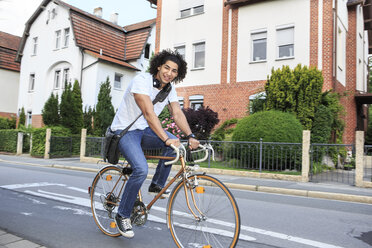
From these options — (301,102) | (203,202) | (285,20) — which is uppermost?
(285,20)

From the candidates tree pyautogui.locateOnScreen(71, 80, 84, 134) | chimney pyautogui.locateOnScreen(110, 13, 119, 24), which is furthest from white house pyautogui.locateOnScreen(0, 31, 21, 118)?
tree pyautogui.locateOnScreen(71, 80, 84, 134)

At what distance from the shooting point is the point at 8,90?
32.7 meters

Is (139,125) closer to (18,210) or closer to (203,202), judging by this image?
(203,202)

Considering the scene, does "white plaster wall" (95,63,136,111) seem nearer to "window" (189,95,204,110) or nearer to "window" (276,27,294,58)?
"window" (189,95,204,110)

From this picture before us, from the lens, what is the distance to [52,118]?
19.6m

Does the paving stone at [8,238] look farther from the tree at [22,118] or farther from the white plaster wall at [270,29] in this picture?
the tree at [22,118]

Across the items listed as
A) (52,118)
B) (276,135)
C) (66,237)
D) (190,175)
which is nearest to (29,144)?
(52,118)

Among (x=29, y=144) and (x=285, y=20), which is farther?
(x=29, y=144)

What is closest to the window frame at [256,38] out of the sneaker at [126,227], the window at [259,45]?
the window at [259,45]

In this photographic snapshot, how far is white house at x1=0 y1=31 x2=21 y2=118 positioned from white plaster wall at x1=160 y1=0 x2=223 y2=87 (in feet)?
67.2

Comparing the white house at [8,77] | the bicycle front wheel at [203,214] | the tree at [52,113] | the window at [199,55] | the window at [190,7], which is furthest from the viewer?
the white house at [8,77]

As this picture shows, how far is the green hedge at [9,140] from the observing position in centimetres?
2084

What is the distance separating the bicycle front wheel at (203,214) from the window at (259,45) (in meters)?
15.0

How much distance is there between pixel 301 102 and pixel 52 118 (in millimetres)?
14873
